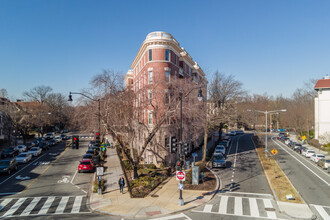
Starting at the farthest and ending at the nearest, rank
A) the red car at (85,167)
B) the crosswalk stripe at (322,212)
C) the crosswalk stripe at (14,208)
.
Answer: the red car at (85,167), the crosswalk stripe at (14,208), the crosswalk stripe at (322,212)

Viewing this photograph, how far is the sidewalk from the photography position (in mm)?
16391

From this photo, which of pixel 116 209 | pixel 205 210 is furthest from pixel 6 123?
pixel 205 210

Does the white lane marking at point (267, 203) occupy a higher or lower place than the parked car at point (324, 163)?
lower

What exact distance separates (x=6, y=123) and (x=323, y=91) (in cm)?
6999

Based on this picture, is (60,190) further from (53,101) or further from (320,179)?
(53,101)

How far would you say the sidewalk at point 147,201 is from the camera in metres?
16.4

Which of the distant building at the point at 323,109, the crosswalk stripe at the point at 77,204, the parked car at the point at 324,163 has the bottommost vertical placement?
the crosswalk stripe at the point at 77,204

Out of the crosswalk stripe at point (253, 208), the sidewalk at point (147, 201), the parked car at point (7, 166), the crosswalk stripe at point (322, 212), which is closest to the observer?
the crosswalk stripe at point (322, 212)

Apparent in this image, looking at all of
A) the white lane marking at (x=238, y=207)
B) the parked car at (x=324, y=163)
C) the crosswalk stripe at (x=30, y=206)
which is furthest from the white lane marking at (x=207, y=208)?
the parked car at (x=324, y=163)

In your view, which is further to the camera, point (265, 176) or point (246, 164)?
point (246, 164)

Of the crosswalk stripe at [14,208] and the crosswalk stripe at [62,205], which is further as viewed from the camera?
the crosswalk stripe at [62,205]

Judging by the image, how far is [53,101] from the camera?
94312 mm

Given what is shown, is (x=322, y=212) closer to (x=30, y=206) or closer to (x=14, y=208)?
(x=30, y=206)

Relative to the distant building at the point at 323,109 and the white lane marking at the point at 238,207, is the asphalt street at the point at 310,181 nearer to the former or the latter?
the white lane marking at the point at 238,207
